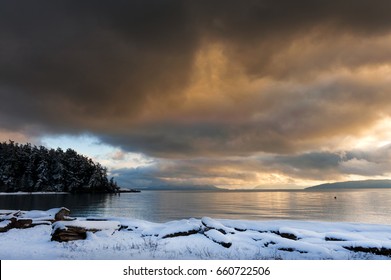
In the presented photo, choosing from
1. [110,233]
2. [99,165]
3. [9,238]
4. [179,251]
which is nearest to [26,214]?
[9,238]

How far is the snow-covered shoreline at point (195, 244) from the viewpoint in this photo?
1544 cm

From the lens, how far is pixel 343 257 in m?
15.2

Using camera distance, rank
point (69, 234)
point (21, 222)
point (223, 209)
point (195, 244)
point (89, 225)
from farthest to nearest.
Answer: point (223, 209), point (21, 222), point (89, 225), point (69, 234), point (195, 244)

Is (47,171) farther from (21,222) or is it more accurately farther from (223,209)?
(21,222)

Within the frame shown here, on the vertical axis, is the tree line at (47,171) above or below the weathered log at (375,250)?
above

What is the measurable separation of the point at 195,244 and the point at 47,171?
166 meters

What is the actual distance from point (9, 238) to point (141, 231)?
8.43 m

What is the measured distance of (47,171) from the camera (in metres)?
164

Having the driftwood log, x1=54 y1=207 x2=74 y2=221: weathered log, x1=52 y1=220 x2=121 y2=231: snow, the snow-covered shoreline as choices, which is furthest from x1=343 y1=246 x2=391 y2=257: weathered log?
x1=54 y1=207 x2=74 y2=221: weathered log

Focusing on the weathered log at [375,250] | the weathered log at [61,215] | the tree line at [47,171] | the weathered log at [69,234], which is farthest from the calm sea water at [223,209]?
the tree line at [47,171]

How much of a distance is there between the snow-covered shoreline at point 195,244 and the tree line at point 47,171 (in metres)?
155

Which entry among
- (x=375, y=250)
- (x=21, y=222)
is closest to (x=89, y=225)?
(x=21, y=222)

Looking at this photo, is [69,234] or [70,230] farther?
[70,230]

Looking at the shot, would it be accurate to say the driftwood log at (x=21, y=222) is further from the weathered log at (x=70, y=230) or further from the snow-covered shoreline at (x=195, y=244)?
the weathered log at (x=70, y=230)
